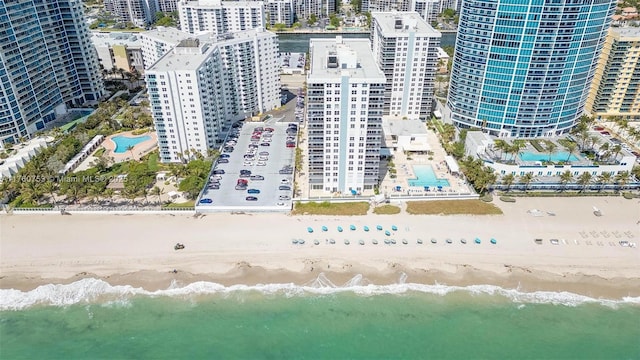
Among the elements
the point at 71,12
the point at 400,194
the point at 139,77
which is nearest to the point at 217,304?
the point at 400,194

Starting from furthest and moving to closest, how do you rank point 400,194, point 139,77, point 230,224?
1. point 139,77
2. point 400,194
3. point 230,224

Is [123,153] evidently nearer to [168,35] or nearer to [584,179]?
[168,35]

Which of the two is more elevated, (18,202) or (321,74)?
(321,74)

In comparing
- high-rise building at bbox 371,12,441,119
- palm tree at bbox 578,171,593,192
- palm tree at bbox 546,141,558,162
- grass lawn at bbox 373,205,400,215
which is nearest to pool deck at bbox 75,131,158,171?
grass lawn at bbox 373,205,400,215

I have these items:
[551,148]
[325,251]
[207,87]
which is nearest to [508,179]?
[551,148]

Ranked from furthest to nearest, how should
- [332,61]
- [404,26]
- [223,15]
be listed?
1. [223,15]
2. [404,26]
3. [332,61]

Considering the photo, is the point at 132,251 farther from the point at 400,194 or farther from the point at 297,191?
the point at 400,194

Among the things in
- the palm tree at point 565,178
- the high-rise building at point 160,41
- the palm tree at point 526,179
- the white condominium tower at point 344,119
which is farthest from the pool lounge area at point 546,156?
the high-rise building at point 160,41
